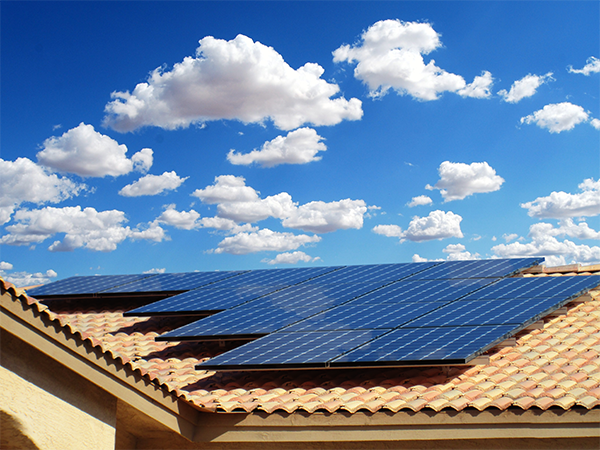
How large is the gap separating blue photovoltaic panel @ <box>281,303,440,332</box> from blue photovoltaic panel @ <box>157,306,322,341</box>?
0.51 metres

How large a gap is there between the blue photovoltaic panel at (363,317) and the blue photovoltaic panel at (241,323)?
0.51 m

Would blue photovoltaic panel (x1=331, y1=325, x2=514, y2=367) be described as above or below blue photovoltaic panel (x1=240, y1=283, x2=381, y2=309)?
below

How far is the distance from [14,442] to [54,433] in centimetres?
57

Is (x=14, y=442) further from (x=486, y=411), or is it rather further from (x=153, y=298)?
(x=153, y=298)

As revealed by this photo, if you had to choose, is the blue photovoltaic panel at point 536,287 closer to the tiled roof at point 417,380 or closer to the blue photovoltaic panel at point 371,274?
the tiled roof at point 417,380

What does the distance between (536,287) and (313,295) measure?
602 cm

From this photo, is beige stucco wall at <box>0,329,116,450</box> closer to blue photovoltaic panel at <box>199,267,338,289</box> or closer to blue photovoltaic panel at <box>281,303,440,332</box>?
blue photovoltaic panel at <box>281,303,440,332</box>

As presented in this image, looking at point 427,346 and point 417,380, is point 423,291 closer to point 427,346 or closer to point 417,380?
point 427,346

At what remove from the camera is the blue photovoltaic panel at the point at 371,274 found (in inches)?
698

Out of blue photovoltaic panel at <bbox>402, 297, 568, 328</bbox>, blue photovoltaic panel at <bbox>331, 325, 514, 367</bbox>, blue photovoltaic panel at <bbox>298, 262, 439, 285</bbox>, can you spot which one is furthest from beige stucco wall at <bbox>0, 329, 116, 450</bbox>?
blue photovoltaic panel at <bbox>298, 262, 439, 285</bbox>

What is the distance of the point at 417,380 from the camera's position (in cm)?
1128

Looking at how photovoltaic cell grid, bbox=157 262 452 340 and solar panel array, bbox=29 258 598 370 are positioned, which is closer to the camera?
solar panel array, bbox=29 258 598 370

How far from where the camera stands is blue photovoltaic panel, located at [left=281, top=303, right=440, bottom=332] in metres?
13.1

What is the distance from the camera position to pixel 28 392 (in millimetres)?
8461
